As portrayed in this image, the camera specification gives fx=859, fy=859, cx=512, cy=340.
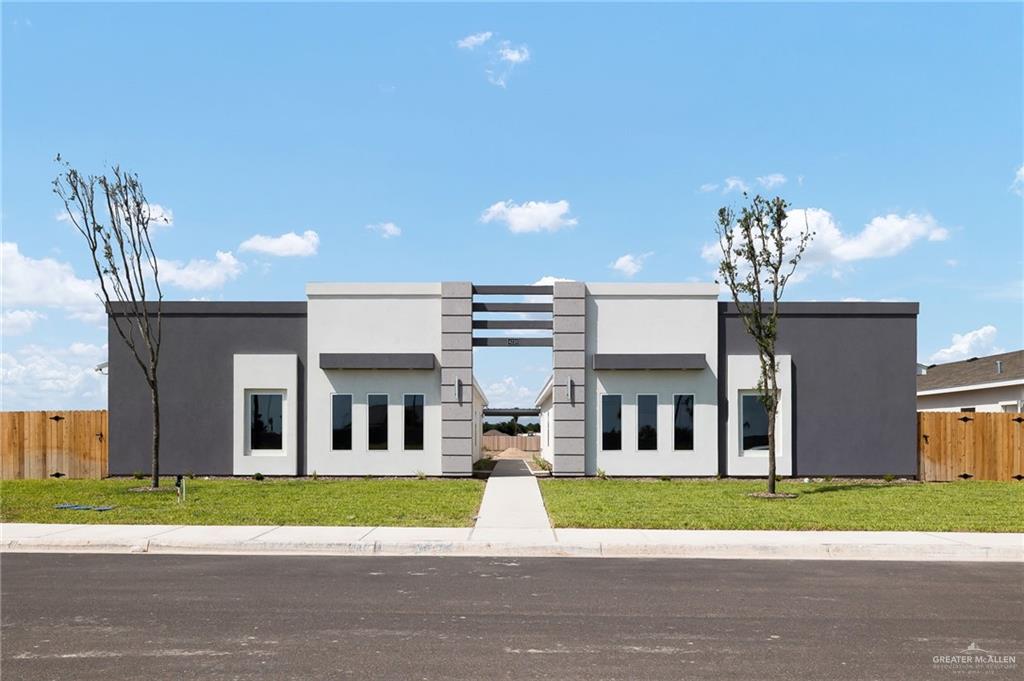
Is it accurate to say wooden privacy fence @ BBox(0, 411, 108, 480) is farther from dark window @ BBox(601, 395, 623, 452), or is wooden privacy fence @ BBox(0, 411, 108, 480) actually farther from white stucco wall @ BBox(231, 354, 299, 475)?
dark window @ BBox(601, 395, 623, 452)

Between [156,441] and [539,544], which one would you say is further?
[156,441]

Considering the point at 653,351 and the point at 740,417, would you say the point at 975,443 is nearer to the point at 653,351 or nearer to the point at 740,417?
the point at 740,417

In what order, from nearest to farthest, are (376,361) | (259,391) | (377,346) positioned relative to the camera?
(376,361)
(377,346)
(259,391)

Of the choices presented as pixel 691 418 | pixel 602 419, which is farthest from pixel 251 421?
pixel 691 418

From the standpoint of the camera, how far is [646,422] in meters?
25.8

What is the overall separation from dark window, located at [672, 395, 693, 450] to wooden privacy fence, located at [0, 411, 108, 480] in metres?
17.2

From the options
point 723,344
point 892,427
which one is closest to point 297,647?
point 723,344

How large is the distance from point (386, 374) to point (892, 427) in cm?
1531

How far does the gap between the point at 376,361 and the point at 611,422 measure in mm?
7227

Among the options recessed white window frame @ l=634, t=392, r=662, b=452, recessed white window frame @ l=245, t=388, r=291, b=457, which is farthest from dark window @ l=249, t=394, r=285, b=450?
recessed white window frame @ l=634, t=392, r=662, b=452

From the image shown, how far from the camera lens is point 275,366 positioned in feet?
84.4

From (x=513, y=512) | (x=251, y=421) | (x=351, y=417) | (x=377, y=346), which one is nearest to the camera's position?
(x=513, y=512)

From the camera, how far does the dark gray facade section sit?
84.7 ft

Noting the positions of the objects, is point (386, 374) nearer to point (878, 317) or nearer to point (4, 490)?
point (4, 490)
